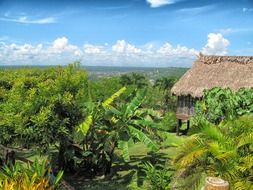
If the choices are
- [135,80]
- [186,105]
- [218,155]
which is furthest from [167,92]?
[218,155]

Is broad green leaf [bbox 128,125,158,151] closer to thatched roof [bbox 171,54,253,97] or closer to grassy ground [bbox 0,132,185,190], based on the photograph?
grassy ground [bbox 0,132,185,190]

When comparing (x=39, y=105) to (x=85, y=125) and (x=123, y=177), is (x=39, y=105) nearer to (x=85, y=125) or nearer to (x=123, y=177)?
(x=85, y=125)

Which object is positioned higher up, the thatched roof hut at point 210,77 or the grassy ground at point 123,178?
the thatched roof hut at point 210,77

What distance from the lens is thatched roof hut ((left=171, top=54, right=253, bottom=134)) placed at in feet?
76.5

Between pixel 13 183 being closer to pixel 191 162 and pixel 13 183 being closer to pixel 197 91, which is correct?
pixel 191 162

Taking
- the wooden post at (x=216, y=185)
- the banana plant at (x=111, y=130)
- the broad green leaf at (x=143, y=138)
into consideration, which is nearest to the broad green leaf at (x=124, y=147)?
the banana plant at (x=111, y=130)

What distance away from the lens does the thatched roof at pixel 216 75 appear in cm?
2322

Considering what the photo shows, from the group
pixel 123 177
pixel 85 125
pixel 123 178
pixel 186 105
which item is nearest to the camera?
pixel 85 125

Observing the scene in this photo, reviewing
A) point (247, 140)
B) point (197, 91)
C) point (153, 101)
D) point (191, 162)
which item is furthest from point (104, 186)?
point (153, 101)

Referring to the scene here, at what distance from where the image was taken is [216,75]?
24.3m

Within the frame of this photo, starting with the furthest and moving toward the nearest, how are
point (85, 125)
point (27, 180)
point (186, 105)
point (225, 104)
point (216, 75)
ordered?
point (186, 105), point (216, 75), point (225, 104), point (85, 125), point (27, 180)

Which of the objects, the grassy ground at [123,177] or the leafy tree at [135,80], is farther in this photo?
the leafy tree at [135,80]

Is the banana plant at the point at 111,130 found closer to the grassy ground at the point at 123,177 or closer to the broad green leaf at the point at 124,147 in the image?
the broad green leaf at the point at 124,147

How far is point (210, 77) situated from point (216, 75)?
0.38 m
